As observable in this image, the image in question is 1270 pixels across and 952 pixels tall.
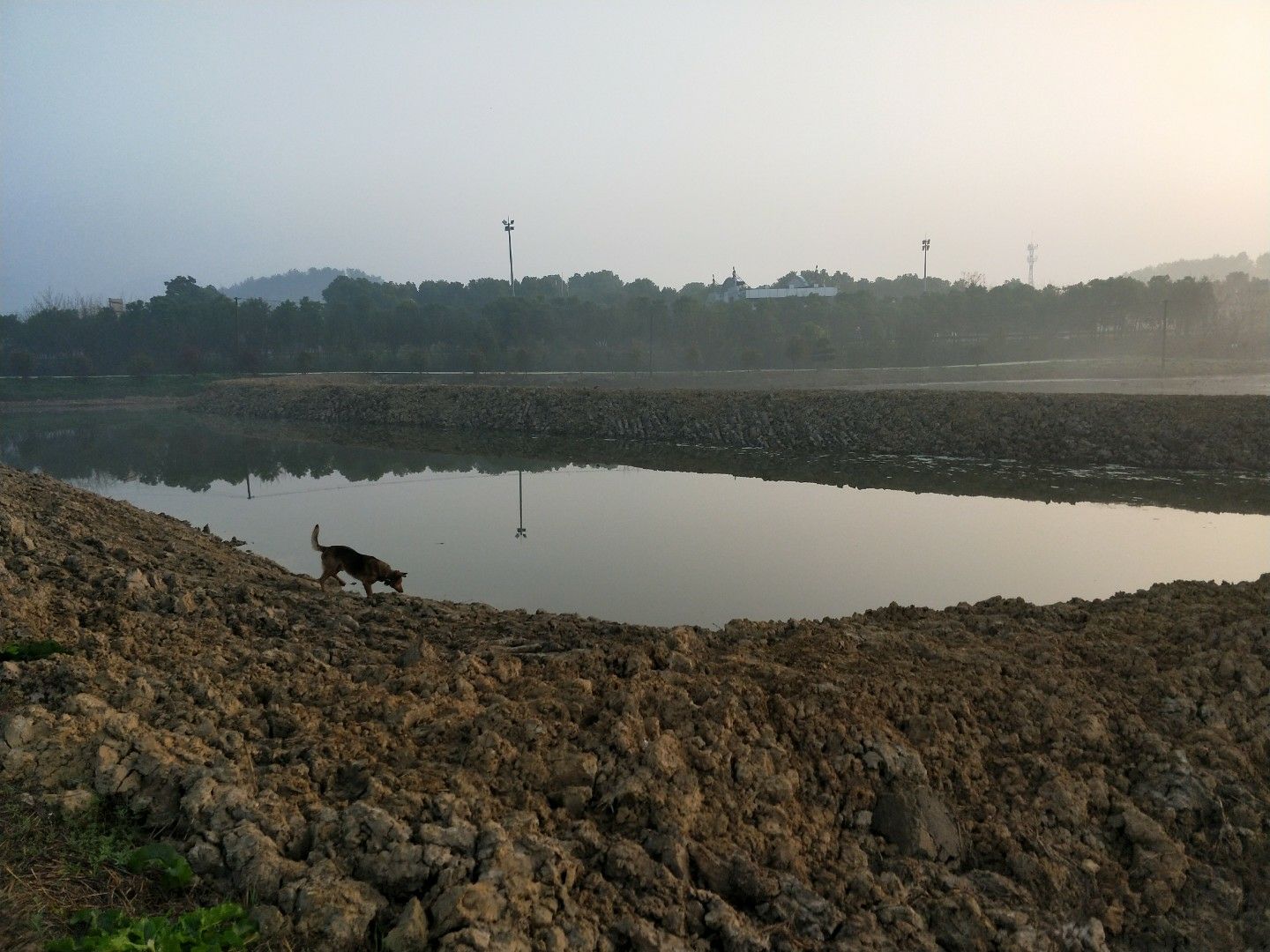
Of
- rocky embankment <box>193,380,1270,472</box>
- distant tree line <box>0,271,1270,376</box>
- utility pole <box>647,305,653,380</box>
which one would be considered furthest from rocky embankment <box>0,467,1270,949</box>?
distant tree line <box>0,271,1270,376</box>

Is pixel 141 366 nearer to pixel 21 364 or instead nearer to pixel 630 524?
pixel 21 364

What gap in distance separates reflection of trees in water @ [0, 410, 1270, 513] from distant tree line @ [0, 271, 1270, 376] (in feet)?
67.2

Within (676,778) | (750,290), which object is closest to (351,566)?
(676,778)

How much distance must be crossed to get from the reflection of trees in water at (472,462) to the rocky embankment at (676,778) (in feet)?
35.0

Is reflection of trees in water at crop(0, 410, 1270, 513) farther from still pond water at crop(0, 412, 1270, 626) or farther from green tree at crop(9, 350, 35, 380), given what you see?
green tree at crop(9, 350, 35, 380)

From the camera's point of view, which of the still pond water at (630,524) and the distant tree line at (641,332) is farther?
the distant tree line at (641,332)

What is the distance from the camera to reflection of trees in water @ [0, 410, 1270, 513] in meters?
16.1

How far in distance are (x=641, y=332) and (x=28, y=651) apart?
4931 cm

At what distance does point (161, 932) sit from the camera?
9.30ft

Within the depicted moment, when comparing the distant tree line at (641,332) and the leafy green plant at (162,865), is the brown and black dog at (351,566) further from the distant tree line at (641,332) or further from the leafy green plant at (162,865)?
the distant tree line at (641,332)

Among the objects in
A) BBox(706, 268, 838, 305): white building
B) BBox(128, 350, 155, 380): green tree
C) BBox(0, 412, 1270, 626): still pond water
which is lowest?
BBox(0, 412, 1270, 626): still pond water

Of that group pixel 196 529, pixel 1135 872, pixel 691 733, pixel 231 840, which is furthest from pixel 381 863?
pixel 196 529

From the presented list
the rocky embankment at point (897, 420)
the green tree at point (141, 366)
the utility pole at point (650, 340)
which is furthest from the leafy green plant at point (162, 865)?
the green tree at point (141, 366)

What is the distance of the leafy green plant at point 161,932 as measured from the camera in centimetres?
273
